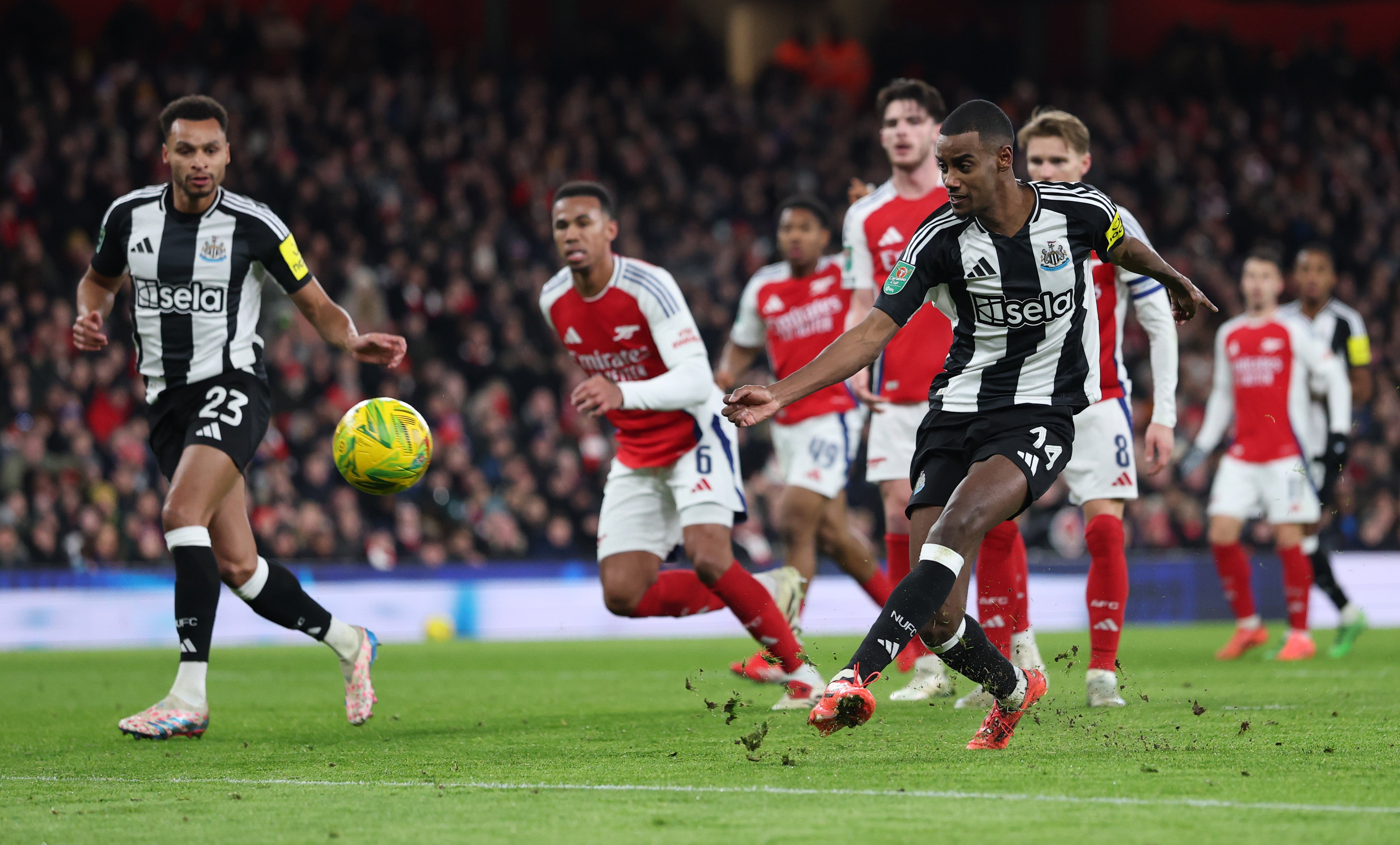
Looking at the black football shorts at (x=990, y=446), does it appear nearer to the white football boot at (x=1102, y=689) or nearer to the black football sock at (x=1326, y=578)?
the white football boot at (x=1102, y=689)

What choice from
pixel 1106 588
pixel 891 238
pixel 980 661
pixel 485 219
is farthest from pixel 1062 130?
pixel 485 219

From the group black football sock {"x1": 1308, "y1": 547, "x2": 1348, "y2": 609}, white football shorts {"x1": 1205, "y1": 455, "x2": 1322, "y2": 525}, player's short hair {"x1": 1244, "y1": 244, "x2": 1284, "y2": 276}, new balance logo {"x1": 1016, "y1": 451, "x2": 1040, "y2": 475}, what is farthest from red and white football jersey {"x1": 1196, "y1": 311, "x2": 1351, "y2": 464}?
new balance logo {"x1": 1016, "y1": 451, "x2": 1040, "y2": 475}

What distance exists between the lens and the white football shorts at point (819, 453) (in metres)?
9.19

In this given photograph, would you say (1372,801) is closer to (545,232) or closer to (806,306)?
(806,306)

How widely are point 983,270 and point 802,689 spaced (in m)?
2.51

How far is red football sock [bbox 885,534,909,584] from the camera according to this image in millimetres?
8016

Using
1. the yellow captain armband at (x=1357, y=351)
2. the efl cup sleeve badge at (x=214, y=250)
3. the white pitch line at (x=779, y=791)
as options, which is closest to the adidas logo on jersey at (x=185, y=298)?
the efl cup sleeve badge at (x=214, y=250)

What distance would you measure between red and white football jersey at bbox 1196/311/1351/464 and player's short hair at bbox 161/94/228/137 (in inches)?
272

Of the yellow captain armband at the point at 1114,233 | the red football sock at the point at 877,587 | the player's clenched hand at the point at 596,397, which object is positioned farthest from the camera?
the red football sock at the point at 877,587

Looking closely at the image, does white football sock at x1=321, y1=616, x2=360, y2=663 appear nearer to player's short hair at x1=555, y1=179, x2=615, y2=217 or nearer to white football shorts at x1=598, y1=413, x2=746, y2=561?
white football shorts at x1=598, y1=413, x2=746, y2=561

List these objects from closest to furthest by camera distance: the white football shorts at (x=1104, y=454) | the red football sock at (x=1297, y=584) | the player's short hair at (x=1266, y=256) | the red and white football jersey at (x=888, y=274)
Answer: the white football shorts at (x=1104, y=454) < the red and white football jersey at (x=888, y=274) < the player's short hair at (x=1266, y=256) < the red football sock at (x=1297, y=584)

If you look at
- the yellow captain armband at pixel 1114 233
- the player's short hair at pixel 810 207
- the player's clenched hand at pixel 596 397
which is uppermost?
the player's short hair at pixel 810 207

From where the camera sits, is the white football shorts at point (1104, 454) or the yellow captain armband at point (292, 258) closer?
the yellow captain armband at point (292, 258)

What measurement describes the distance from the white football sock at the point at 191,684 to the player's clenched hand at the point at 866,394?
3.17 metres
